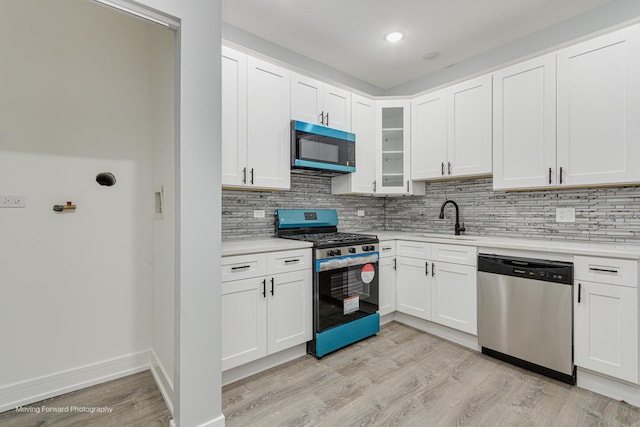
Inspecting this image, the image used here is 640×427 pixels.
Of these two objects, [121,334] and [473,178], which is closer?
[121,334]

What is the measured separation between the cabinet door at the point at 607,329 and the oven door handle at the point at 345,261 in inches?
59.5

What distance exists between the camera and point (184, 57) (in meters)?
1.57

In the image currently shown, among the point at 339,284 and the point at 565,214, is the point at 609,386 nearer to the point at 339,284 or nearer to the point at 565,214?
the point at 565,214

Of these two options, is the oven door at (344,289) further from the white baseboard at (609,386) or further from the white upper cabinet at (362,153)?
the white baseboard at (609,386)

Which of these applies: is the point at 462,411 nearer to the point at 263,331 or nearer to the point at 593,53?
the point at 263,331

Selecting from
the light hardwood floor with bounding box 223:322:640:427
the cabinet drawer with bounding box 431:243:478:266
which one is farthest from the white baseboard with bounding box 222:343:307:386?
the cabinet drawer with bounding box 431:243:478:266

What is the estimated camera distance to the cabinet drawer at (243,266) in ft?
6.85

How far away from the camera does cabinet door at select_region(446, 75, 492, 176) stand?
2.85 metres

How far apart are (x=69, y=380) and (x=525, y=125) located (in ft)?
13.0

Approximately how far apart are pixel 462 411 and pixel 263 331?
4.55 ft

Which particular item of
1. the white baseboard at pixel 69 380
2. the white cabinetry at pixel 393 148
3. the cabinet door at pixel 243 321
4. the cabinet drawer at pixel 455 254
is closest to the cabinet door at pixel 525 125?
the cabinet drawer at pixel 455 254

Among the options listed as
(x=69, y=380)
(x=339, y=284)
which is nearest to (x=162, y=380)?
(x=69, y=380)

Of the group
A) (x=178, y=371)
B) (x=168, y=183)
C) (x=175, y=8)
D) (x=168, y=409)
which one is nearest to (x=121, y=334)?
(x=168, y=409)

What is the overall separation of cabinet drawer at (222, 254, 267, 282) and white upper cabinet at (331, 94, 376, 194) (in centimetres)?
143
